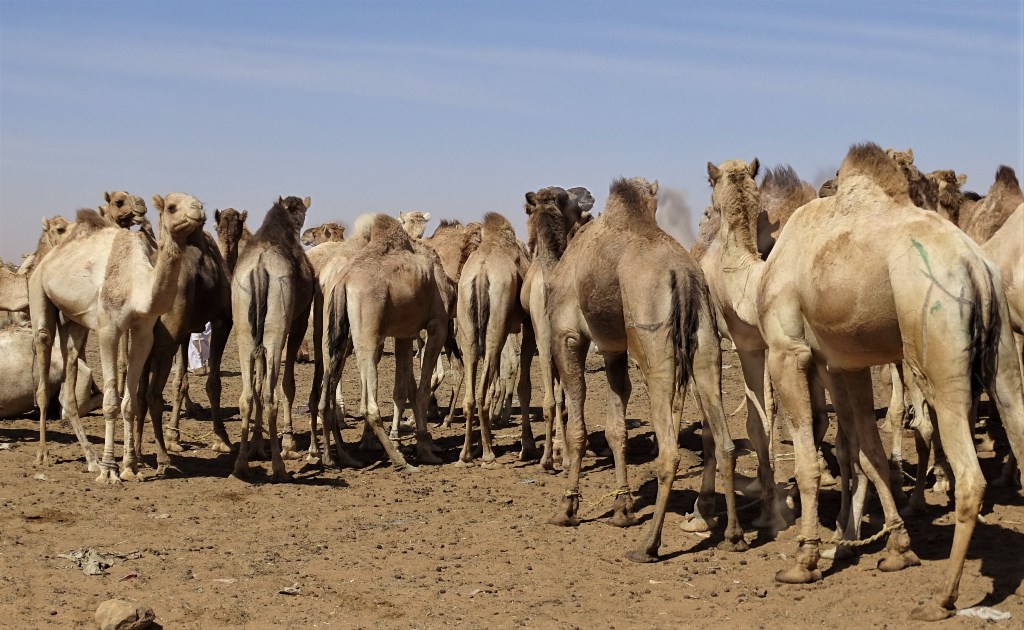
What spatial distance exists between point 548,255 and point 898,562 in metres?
4.23

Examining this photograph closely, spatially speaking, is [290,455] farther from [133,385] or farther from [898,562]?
[898,562]

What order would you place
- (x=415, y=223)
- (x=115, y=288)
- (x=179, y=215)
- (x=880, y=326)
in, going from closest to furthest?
(x=880, y=326)
(x=179, y=215)
(x=115, y=288)
(x=415, y=223)

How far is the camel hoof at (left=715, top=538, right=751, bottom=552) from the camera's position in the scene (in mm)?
7883

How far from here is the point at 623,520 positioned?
28.9 ft

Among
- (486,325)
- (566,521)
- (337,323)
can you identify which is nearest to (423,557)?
(566,521)

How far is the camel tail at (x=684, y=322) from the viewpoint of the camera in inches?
302

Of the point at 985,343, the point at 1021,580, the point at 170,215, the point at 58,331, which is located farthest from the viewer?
the point at 58,331

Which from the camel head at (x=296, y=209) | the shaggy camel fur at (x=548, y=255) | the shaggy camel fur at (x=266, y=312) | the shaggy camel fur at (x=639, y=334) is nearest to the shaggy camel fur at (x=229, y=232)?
the camel head at (x=296, y=209)

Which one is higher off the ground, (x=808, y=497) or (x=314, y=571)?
(x=808, y=497)

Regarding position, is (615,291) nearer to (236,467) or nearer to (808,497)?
(808,497)

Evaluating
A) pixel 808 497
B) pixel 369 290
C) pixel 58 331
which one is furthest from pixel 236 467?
pixel 808 497

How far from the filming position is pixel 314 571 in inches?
306

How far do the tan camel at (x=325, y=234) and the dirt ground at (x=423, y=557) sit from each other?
255 inches

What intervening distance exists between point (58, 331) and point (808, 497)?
29.0 ft
